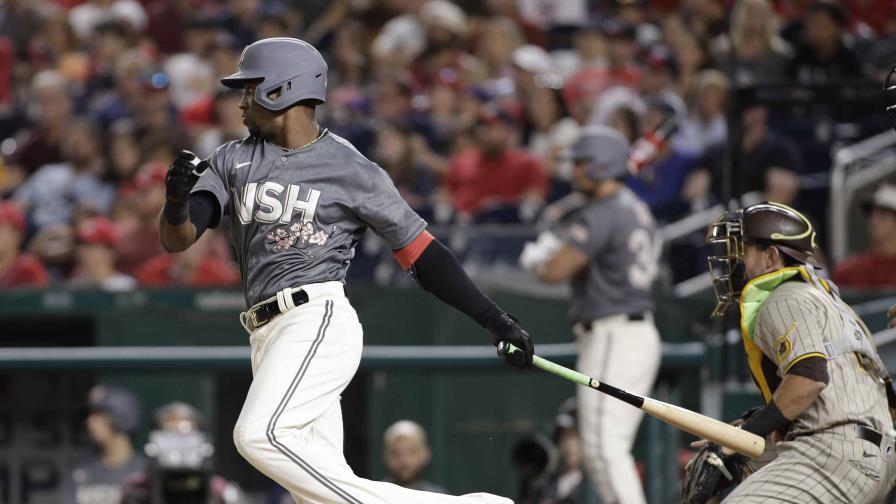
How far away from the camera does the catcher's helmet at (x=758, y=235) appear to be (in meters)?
4.61

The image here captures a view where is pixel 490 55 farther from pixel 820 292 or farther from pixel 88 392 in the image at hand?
pixel 820 292

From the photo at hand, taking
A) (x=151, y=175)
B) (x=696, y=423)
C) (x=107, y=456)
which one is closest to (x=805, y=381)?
(x=696, y=423)

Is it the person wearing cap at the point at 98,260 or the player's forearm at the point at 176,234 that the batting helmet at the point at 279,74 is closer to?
the player's forearm at the point at 176,234

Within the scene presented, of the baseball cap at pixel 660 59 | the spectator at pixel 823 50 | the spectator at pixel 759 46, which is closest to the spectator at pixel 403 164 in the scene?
the baseball cap at pixel 660 59

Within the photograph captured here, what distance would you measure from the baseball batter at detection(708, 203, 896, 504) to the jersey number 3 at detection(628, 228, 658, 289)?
2153 mm

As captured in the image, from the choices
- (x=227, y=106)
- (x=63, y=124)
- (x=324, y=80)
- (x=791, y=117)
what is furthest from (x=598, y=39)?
(x=324, y=80)

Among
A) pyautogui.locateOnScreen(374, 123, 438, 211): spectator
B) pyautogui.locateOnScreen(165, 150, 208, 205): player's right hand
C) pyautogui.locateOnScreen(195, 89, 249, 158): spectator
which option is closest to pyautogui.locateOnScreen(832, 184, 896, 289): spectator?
pyautogui.locateOnScreen(374, 123, 438, 211): spectator

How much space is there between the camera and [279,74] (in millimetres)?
4652

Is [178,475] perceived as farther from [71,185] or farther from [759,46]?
[759,46]

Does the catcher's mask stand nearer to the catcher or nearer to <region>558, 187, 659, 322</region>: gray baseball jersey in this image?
the catcher

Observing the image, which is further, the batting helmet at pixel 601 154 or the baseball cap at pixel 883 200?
the baseball cap at pixel 883 200

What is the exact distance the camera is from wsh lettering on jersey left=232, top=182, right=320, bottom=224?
4633mm

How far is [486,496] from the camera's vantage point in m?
4.60

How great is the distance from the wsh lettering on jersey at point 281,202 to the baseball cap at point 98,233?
4.51 metres
